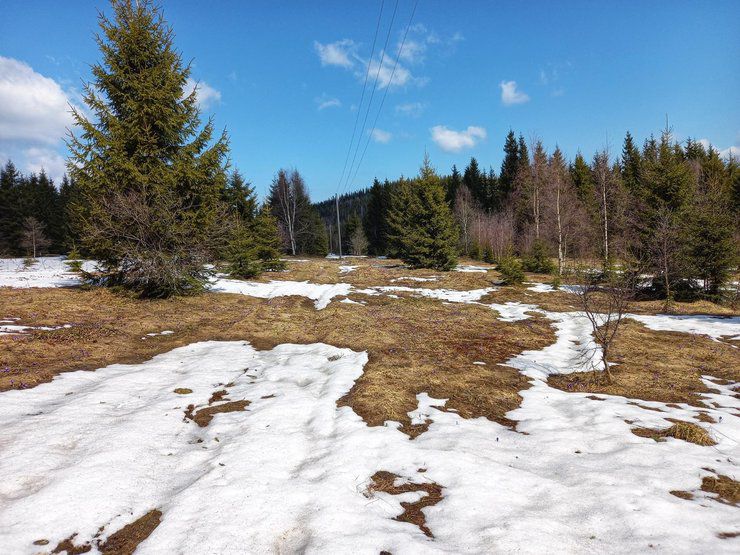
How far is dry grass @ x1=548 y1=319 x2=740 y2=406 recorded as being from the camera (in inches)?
295

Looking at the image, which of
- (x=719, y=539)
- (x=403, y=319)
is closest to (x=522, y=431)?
(x=719, y=539)

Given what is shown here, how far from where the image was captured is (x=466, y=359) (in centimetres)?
957

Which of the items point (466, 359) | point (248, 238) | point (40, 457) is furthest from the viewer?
point (248, 238)

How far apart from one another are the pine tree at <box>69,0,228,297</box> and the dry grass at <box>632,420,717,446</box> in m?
14.9

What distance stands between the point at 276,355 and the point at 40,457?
18.4 ft

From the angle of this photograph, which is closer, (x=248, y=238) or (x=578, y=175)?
(x=248, y=238)

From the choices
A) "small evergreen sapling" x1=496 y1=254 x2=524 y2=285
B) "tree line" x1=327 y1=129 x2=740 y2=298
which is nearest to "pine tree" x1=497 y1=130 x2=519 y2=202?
"tree line" x1=327 y1=129 x2=740 y2=298

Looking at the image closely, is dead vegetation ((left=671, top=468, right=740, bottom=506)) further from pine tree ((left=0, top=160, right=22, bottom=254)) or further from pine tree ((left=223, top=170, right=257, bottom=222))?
pine tree ((left=0, top=160, right=22, bottom=254))

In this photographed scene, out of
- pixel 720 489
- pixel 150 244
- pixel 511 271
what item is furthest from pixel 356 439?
pixel 511 271

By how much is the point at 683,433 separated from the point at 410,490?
4332 mm

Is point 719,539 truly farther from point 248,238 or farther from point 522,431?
point 248,238

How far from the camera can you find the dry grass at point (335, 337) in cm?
720

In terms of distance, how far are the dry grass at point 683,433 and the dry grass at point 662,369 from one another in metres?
1.80

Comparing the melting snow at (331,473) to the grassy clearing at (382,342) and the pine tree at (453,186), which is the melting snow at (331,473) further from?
the pine tree at (453,186)
